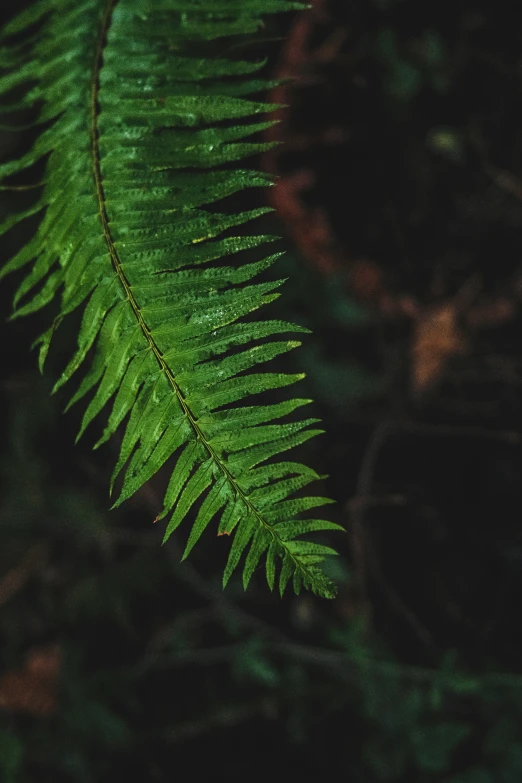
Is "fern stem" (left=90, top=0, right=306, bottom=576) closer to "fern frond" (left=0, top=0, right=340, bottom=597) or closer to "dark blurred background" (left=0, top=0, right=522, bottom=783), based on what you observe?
"fern frond" (left=0, top=0, right=340, bottom=597)

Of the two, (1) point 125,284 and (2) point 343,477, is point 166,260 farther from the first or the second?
(2) point 343,477

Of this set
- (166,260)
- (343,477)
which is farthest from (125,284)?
(343,477)

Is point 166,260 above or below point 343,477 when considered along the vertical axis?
above

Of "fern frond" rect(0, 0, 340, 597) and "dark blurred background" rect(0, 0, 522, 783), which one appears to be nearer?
"fern frond" rect(0, 0, 340, 597)

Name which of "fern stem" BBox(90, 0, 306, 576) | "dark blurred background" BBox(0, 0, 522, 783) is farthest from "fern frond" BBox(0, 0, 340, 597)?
"dark blurred background" BBox(0, 0, 522, 783)

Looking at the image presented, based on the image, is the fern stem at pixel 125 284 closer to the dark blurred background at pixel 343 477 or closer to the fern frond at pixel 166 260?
the fern frond at pixel 166 260

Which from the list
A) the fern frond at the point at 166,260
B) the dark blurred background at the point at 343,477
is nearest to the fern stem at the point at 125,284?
the fern frond at the point at 166,260
